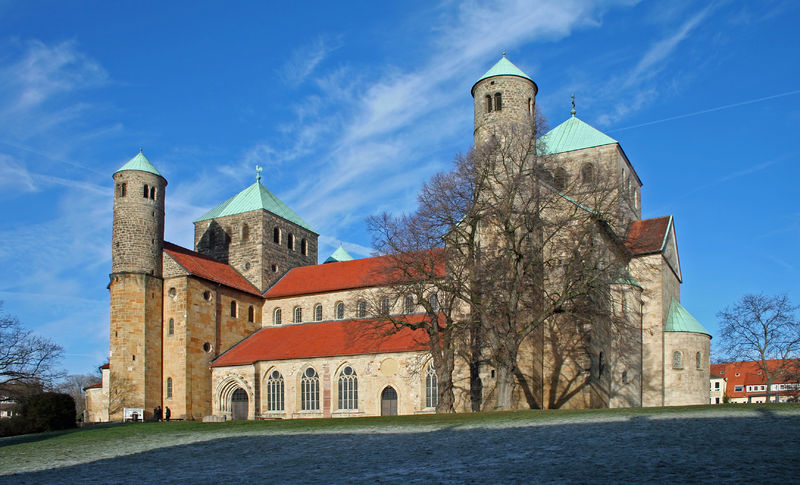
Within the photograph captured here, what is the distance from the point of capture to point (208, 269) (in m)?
46.0

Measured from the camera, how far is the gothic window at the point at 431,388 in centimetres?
3712

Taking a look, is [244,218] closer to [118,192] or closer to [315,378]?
[118,192]

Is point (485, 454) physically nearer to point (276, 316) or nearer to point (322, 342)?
point (322, 342)

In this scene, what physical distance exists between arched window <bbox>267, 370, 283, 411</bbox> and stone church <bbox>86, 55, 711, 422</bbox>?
70 millimetres

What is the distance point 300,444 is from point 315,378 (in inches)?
860

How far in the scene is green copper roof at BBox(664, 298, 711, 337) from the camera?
37.8 m

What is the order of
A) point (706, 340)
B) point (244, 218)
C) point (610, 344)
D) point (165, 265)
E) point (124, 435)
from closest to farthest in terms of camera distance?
1. point (124, 435)
2. point (610, 344)
3. point (706, 340)
4. point (165, 265)
5. point (244, 218)

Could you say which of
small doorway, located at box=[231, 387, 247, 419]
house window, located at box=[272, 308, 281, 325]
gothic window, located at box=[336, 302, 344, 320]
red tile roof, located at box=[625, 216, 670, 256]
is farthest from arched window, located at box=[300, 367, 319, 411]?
red tile roof, located at box=[625, 216, 670, 256]

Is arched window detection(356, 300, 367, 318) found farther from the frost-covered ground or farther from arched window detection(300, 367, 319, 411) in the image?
the frost-covered ground

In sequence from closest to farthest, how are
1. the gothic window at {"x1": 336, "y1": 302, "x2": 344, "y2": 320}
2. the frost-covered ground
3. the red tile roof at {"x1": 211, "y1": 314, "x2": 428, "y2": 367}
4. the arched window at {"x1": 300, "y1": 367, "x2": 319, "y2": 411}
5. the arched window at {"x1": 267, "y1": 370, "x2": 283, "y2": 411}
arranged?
the frost-covered ground → the red tile roof at {"x1": 211, "y1": 314, "x2": 428, "y2": 367} → the arched window at {"x1": 300, "y1": 367, "x2": 319, "y2": 411} → the arched window at {"x1": 267, "y1": 370, "x2": 283, "y2": 411} → the gothic window at {"x1": 336, "y1": 302, "x2": 344, "y2": 320}

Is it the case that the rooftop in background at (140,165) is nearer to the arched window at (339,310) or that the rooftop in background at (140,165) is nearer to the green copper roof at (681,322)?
the arched window at (339,310)

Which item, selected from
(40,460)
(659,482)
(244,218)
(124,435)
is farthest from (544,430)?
(244,218)

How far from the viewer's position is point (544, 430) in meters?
17.9

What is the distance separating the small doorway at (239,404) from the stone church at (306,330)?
7 centimetres
